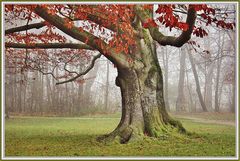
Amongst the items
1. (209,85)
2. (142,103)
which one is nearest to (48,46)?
(142,103)

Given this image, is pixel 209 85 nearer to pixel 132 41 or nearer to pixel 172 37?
pixel 172 37

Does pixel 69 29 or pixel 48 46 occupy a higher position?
pixel 69 29

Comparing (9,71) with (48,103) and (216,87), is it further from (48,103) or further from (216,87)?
(216,87)

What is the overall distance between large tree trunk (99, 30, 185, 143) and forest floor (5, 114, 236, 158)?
0.20 m

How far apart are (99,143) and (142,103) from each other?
0.92m

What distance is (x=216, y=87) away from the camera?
23.1ft

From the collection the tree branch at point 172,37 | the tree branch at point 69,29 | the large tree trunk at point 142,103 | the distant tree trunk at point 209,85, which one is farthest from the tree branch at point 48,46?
the distant tree trunk at point 209,85

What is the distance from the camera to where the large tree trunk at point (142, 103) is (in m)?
5.41

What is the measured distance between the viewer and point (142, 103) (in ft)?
18.0

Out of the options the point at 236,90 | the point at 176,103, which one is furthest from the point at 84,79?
the point at 236,90

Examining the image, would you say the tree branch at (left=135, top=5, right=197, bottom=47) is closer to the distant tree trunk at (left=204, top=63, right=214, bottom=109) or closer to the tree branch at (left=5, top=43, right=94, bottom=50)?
the tree branch at (left=5, top=43, right=94, bottom=50)

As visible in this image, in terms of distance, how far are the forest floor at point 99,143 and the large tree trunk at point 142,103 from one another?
0.20 metres

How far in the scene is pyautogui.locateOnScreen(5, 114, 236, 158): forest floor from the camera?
4555mm

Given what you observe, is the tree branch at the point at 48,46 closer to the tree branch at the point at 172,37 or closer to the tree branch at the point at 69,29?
the tree branch at the point at 69,29
